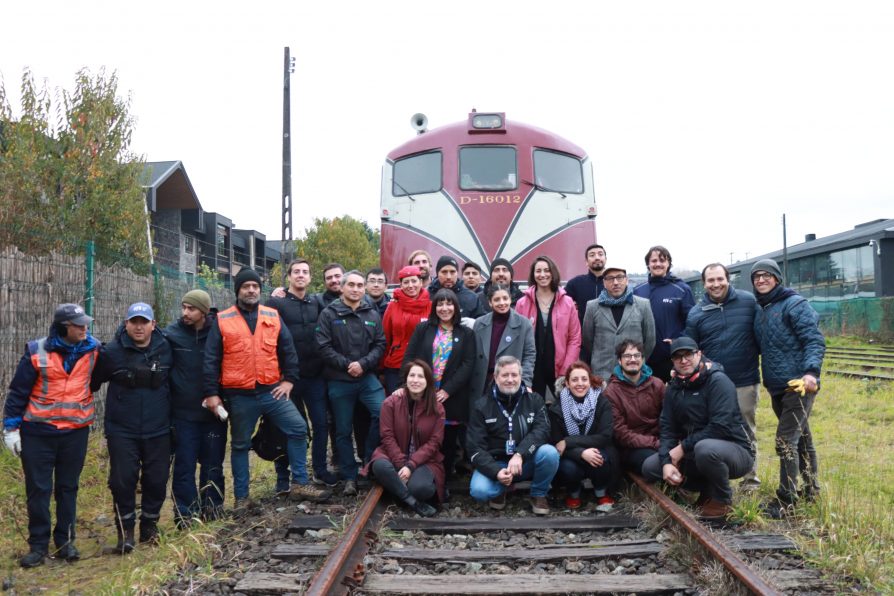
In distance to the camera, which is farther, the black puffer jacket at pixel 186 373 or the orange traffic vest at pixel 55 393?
the black puffer jacket at pixel 186 373

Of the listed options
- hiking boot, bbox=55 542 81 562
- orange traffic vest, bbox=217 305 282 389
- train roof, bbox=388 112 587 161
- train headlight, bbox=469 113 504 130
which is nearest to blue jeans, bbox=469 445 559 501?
orange traffic vest, bbox=217 305 282 389

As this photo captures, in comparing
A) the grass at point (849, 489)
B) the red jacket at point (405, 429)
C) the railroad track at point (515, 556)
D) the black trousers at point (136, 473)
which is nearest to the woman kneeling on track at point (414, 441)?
the red jacket at point (405, 429)

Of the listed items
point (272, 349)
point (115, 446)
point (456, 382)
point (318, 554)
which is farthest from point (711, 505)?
point (115, 446)

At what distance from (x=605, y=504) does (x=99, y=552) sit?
372cm

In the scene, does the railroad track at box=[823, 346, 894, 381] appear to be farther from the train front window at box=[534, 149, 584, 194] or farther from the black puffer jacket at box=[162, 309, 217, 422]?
the black puffer jacket at box=[162, 309, 217, 422]

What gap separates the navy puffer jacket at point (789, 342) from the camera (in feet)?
17.2

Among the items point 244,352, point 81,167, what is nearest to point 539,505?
point 244,352

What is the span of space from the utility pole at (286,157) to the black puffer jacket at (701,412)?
37.1 feet

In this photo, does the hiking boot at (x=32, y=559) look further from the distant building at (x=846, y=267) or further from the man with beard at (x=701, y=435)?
the distant building at (x=846, y=267)

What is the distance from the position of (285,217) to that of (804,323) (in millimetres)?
12445

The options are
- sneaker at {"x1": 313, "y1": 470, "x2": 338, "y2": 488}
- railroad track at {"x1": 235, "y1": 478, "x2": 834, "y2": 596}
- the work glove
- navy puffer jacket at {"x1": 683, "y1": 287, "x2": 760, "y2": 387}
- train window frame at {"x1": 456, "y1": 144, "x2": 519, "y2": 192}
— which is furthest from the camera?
train window frame at {"x1": 456, "y1": 144, "x2": 519, "y2": 192}

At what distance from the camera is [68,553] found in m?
4.91

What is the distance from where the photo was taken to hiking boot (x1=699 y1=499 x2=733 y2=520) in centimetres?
502

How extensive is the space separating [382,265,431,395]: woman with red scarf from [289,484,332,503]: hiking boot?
4.05ft
